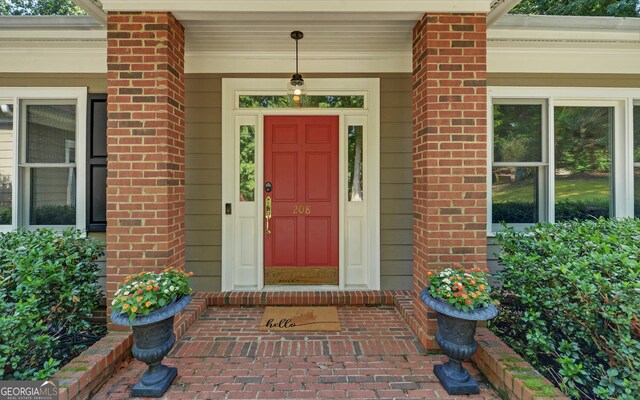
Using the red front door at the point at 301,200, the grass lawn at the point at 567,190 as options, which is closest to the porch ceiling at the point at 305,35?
the red front door at the point at 301,200

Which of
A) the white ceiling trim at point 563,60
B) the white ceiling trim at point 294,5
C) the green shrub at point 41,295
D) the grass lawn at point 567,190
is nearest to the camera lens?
the green shrub at point 41,295

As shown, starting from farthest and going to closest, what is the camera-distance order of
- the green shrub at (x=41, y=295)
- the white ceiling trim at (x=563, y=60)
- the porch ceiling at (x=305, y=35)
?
the white ceiling trim at (x=563, y=60), the porch ceiling at (x=305, y=35), the green shrub at (x=41, y=295)

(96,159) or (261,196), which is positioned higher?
(96,159)

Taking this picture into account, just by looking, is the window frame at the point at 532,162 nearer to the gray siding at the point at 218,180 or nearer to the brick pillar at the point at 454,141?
the gray siding at the point at 218,180

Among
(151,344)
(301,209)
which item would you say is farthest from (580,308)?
(151,344)

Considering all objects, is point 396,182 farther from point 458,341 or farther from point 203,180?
point 203,180

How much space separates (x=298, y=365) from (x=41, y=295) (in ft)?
6.17

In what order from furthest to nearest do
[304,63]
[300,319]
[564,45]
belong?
[304,63]
[564,45]
[300,319]

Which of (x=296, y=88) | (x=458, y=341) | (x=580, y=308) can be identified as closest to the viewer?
(x=580, y=308)

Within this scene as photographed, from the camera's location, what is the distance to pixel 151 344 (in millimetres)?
2172

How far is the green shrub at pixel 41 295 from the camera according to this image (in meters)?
2.05

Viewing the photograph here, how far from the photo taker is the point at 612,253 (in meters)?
2.26

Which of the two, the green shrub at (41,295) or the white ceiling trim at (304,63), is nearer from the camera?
the green shrub at (41,295)

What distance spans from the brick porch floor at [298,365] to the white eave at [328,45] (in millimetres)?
2681
